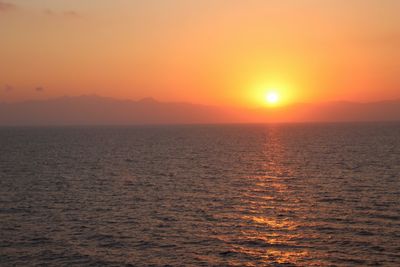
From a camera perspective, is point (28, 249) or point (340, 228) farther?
point (340, 228)

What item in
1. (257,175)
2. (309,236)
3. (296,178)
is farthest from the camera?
(257,175)

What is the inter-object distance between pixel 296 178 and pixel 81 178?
4055 centimetres

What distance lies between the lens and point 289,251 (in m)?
38.2

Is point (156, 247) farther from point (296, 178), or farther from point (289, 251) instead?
point (296, 178)

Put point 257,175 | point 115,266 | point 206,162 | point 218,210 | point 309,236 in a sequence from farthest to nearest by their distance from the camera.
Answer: point 206,162, point 257,175, point 218,210, point 309,236, point 115,266

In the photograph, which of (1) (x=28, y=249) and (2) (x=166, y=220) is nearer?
(1) (x=28, y=249)

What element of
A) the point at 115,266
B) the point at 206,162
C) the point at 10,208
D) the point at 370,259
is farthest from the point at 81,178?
the point at 370,259

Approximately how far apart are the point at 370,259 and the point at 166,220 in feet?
72.7

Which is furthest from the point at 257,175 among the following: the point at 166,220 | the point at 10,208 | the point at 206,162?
the point at 10,208

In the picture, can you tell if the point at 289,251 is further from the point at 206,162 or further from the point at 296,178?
the point at 206,162

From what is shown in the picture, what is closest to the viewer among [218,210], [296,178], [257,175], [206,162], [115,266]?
[115,266]

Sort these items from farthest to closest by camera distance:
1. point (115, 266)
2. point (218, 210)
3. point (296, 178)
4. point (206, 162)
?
point (206, 162)
point (296, 178)
point (218, 210)
point (115, 266)

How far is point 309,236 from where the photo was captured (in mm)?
42250

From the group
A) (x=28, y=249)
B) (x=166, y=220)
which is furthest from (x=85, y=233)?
(x=166, y=220)
